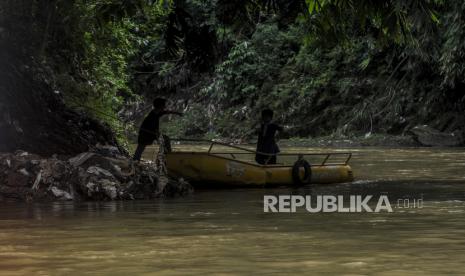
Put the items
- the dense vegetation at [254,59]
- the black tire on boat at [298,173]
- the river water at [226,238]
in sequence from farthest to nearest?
the black tire on boat at [298,173] < the dense vegetation at [254,59] < the river water at [226,238]

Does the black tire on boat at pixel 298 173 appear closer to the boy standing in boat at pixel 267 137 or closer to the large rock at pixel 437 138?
the boy standing in boat at pixel 267 137

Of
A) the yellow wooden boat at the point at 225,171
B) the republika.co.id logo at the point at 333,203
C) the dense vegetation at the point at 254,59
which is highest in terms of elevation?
the dense vegetation at the point at 254,59

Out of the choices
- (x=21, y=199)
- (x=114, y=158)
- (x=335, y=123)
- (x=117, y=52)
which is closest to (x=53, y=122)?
(x=114, y=158)

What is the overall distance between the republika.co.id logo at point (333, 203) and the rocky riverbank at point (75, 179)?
195 cm

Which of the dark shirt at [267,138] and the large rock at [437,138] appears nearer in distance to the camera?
the dark shirt at [267,138]

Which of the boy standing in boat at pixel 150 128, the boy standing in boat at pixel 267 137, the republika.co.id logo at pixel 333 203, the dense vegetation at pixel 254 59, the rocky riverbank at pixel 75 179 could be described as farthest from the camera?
the boy standing in boat at pixel 267 137

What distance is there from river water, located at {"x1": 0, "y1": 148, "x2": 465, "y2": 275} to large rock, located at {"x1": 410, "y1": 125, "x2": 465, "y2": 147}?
19.1 meters

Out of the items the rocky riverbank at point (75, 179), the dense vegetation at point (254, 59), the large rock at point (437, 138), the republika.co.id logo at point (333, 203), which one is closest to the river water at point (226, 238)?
the republika.co.id logo at point (333, 203)

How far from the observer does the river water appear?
7.09 meters

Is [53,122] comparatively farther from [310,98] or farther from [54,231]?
[310,98]

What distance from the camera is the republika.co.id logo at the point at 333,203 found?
38.4 ft

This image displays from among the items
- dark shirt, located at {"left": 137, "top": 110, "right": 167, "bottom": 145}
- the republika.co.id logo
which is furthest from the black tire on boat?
dark shirt, located at {"left": 137, "top": 110, "right": 167, "bottom": 145}

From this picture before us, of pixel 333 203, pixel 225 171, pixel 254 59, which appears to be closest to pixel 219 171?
pixel 225 171

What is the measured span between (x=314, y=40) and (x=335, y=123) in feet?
76.0
